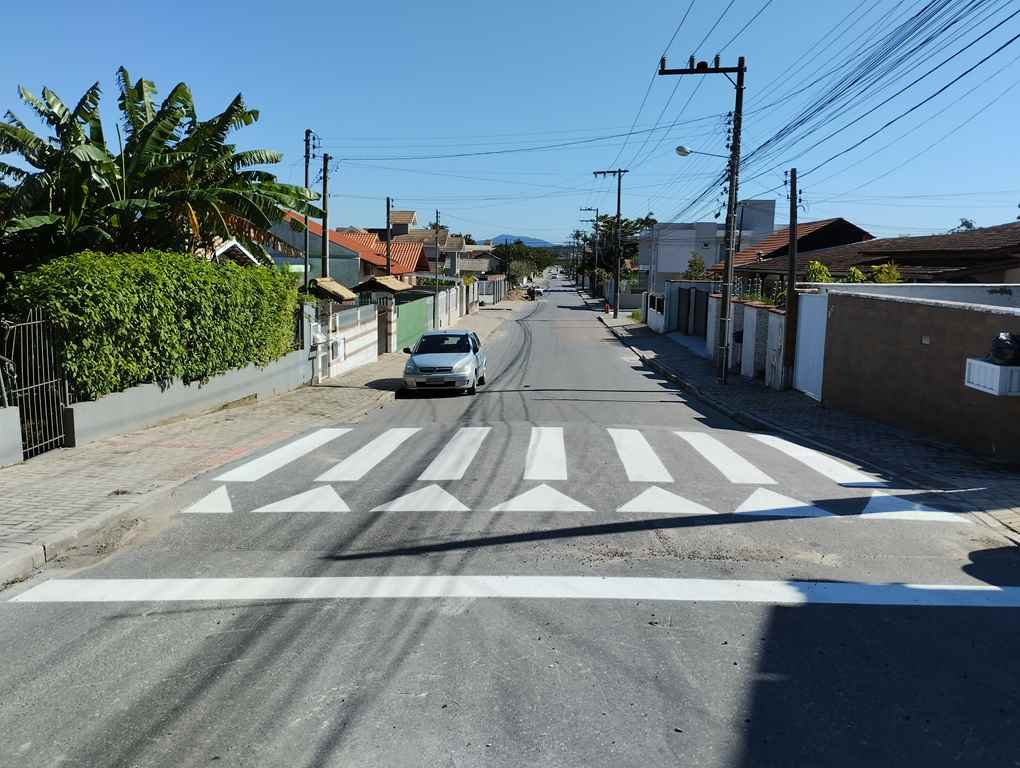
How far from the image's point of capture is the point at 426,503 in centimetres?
893

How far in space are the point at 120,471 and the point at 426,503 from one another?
13.3ft

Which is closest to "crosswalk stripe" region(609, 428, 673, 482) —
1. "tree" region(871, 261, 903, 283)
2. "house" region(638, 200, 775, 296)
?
"tree" region(871, 261, 903, 283)

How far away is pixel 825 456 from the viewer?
12.4 m

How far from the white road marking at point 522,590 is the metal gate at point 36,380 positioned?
206 inches

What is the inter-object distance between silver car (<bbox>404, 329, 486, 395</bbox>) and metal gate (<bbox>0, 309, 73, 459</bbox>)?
9.19 metres

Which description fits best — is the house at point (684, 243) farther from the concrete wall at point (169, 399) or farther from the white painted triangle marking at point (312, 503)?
the white painted triangle marking at point (312, 503)

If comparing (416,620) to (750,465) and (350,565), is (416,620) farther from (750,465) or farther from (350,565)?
(750,465)

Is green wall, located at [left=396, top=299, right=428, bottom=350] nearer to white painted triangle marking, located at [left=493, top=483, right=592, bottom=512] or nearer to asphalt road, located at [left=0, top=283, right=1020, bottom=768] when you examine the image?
A: asphalt road, located at [left=0, top=283, right=1020, bottom=768]

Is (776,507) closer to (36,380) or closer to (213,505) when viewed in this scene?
(213,505)

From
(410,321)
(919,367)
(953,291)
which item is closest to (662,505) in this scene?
(919,367)

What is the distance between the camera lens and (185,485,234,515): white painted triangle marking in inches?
340

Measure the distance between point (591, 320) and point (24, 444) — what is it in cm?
5267

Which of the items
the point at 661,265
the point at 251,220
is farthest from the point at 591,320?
the point at 251,220

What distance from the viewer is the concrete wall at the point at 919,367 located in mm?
11914
